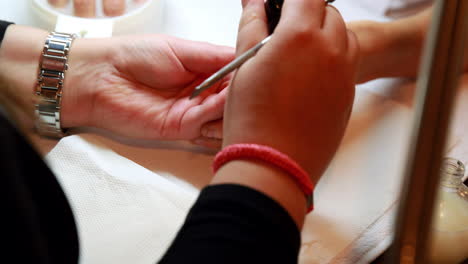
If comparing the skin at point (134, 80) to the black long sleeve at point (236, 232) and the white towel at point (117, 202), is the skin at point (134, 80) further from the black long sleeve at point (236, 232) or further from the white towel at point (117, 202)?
the black long sleeve at point (236, 232)

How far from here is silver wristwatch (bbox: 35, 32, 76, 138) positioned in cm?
59

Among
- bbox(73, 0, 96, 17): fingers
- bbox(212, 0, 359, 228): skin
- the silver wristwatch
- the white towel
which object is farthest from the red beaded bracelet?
bbox(73, 0, 96, 17): fingers

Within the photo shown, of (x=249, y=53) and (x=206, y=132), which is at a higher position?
(x=249, y=53)

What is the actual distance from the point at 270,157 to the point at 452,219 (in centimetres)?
25

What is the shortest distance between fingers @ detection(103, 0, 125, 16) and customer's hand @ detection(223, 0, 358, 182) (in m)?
0.32

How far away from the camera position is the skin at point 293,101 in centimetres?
40

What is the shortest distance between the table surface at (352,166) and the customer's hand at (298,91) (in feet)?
0.24

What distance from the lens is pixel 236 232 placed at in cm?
36

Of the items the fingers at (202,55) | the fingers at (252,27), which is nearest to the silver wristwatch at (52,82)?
the fingers at (202,55)

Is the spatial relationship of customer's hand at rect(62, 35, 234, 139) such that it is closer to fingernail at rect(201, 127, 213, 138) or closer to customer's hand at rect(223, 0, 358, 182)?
fingernail at rect(201, 127, 213, 138)

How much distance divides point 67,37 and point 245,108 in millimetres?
337

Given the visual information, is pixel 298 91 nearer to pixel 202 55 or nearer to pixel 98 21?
pixel 202 55

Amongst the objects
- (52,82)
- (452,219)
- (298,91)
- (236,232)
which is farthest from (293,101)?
(52,82)

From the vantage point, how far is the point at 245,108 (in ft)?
1.39
